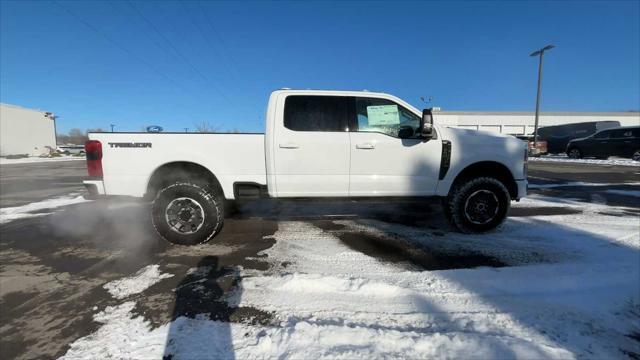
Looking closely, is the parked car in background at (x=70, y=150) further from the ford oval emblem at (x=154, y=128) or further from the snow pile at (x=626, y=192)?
the snow pile at (x=626, y=192)

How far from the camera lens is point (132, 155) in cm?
450

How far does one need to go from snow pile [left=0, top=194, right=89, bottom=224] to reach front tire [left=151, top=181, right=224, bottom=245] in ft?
13.6

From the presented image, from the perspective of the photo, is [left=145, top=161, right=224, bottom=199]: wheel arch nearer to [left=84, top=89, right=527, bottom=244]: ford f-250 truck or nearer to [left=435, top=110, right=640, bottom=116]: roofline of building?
[left=84, top=89, right=527, bottom=244]: ford f-250 truck

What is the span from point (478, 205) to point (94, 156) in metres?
5.39

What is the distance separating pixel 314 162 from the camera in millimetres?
4637

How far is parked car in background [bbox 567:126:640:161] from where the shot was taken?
17500 mm

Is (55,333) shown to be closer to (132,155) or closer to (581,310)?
(132,155)

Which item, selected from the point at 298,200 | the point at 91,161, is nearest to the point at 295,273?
the point at 298,200

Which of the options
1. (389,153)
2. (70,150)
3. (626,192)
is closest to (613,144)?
(626,192)

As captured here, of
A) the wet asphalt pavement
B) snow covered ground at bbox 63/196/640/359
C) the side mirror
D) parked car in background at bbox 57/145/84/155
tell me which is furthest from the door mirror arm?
parked car in background at bbox 57/145/84/155

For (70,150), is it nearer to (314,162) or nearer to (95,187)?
(95,187)

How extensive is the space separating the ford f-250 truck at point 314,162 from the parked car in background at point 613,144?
60.8 ft

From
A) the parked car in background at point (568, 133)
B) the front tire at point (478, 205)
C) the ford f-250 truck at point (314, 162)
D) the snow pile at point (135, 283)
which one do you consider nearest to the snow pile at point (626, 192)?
the ford f-250 truck at point (314, 162)

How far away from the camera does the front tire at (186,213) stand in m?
4.45
